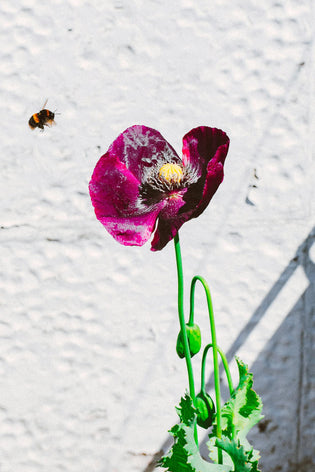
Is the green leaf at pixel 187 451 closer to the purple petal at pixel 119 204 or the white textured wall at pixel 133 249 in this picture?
the purple petal at pixel 119 204

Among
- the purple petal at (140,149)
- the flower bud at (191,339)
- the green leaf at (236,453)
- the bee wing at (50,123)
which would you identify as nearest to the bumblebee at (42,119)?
the bee wing at (50,123)

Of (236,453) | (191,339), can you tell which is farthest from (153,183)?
(236,453)

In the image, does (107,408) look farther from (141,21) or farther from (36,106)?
(141,21)

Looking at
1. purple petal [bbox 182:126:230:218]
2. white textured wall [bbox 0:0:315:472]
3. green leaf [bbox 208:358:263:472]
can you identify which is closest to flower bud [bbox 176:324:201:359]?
green leaf [bbox 208:358:263:472]

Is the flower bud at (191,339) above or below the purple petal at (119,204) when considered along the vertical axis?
below

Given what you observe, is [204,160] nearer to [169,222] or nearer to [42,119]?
[169,222]

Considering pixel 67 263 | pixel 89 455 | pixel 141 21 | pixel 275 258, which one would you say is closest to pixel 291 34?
pixel 141 21

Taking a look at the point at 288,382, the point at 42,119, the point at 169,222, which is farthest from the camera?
the point at 288,382
